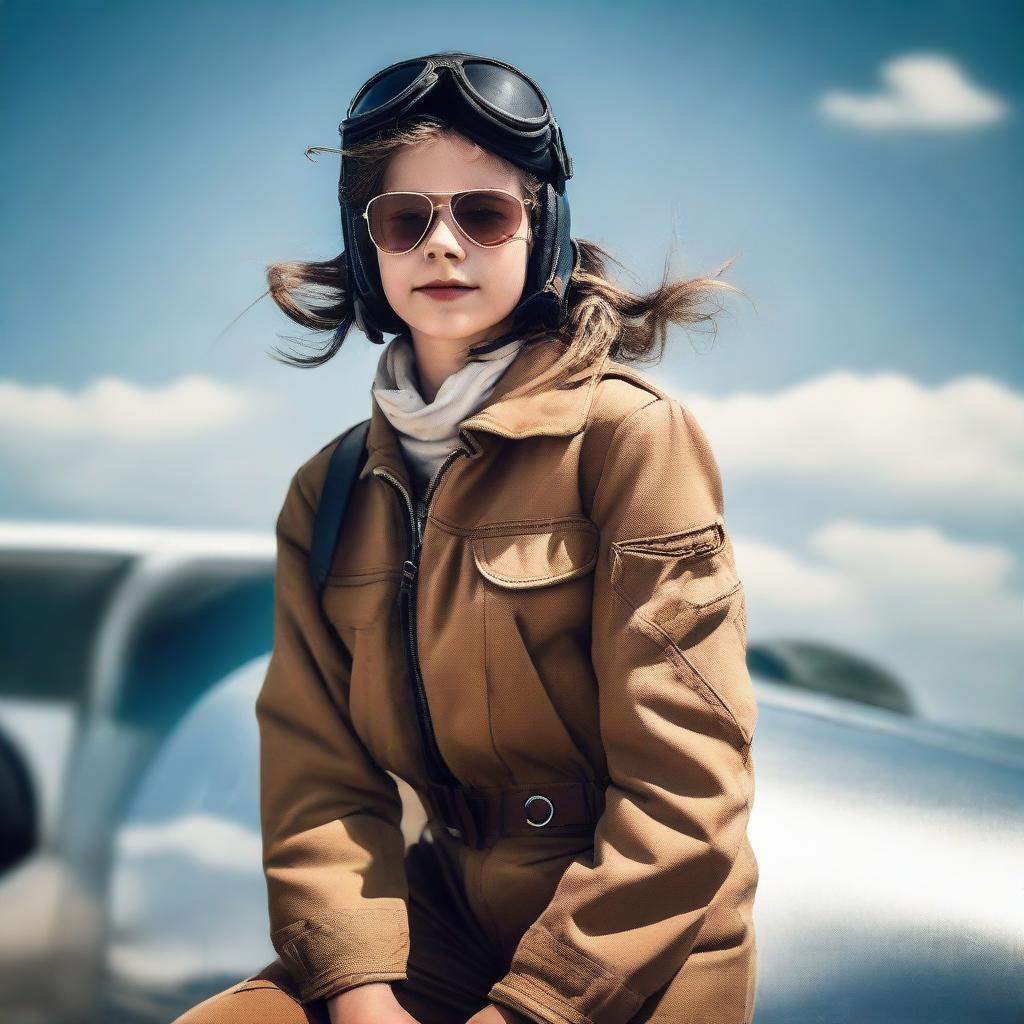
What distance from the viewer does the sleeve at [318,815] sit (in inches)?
61.2

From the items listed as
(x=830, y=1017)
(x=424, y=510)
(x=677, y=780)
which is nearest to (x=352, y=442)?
(x=424, y=510)

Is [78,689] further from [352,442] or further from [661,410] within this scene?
[661,410]

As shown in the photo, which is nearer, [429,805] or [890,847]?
[429,805]

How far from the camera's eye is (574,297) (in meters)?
1.79

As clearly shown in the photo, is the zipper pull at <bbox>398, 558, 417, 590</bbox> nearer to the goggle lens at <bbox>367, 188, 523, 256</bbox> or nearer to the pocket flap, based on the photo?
the pocket flap

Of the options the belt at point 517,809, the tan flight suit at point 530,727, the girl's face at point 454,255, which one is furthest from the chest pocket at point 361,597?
the girl's face at point 454,255

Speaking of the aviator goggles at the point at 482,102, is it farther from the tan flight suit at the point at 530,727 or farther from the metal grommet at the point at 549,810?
the metal grommet at the point at 549,810

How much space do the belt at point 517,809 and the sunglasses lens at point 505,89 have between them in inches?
37.5

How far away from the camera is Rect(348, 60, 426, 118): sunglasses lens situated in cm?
161

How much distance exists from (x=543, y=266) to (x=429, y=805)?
2.73 ft

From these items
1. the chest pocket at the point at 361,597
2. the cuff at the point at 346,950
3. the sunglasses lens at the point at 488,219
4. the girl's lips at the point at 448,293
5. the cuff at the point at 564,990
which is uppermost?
the sunglasses lens at the point at 488,219

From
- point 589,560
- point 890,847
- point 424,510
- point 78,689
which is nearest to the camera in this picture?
point 589,560

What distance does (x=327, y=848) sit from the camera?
5.44 feet

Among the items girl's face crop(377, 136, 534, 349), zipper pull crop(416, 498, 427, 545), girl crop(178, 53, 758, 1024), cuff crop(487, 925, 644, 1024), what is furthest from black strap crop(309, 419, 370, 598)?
cuff crop(487, 925, 644, 1024)
